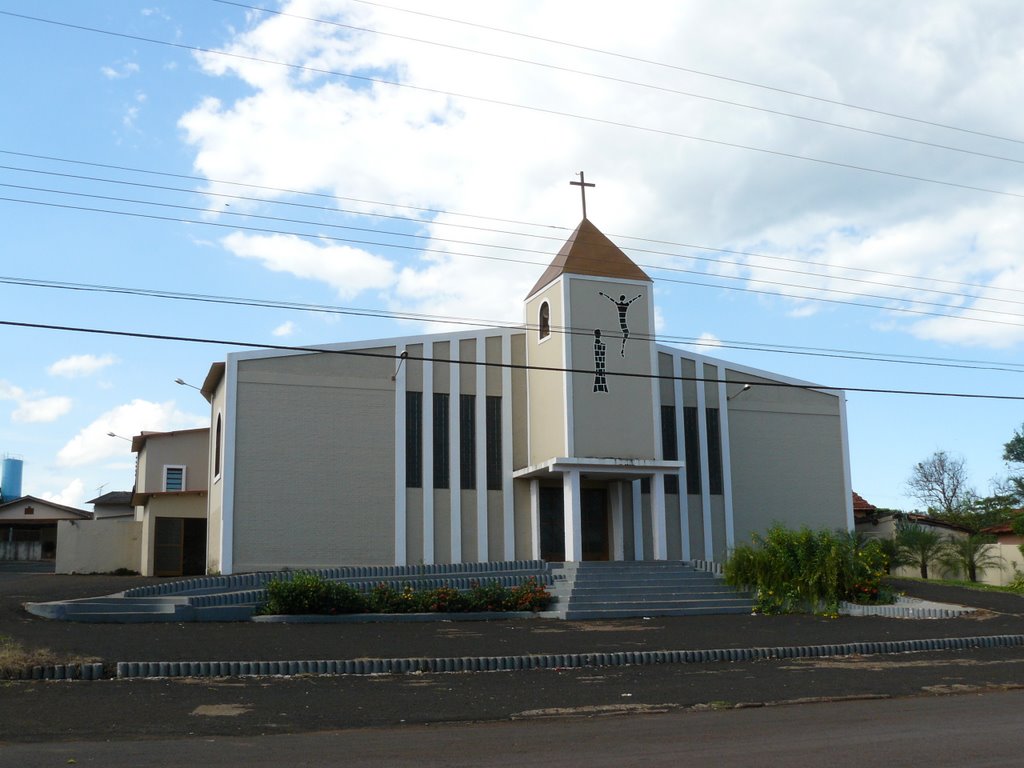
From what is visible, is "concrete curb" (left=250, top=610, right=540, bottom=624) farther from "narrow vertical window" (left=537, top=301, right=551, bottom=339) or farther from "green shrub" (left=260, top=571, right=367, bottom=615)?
"narrow vertical window" (left=537, top=301, right=551, bottom=339)

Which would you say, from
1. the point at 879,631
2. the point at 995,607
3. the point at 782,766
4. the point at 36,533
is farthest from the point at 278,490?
the point at 36,533

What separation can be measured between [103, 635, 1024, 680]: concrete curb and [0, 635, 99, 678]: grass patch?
31.5 inches

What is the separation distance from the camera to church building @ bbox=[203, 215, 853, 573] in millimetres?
24828

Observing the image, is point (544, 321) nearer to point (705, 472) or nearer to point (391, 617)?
point (705, 472)

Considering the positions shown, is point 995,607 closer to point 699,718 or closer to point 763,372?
point 763,372

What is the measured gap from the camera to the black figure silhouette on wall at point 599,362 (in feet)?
84.8

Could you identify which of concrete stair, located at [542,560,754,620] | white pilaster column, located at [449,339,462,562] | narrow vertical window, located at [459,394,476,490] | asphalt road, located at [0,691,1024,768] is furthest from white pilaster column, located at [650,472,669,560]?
asphalt road, located at [0,691,1024,768]

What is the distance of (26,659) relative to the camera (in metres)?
12.3

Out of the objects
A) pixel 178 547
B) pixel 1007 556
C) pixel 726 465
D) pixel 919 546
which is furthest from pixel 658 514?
pixel 1007 556

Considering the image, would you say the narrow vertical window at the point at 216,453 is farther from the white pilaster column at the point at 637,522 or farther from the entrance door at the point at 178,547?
the white pilaster column at the point at 637,522

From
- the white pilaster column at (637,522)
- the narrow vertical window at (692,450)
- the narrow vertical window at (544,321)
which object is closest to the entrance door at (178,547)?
the narrow vertical window at (544,321)

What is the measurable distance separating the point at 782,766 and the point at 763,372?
22760 millimetres

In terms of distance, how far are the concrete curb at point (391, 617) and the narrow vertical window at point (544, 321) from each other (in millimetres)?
9165

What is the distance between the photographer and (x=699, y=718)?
33.0 ft
